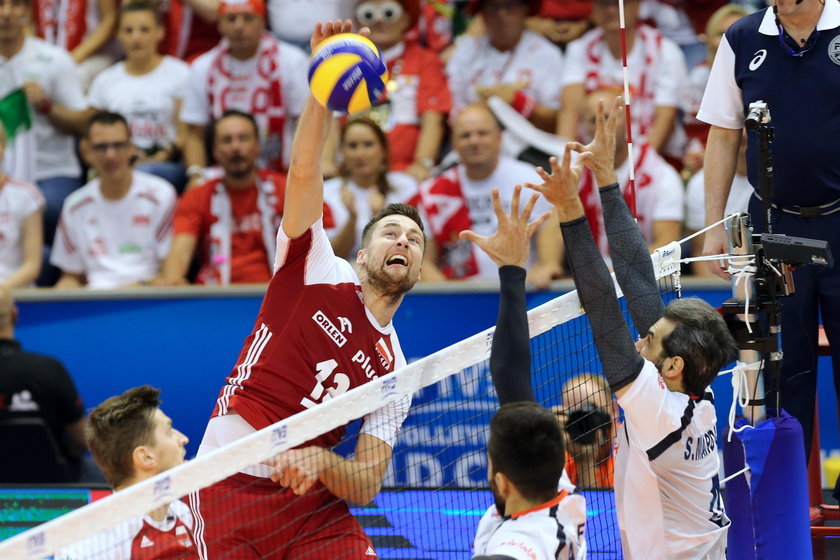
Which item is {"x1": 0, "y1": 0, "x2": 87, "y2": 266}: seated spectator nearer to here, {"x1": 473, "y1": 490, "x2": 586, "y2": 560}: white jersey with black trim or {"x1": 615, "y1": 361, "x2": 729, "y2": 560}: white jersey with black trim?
{"x1": 615, "y1": 361, "x2": 729, "y2": 560}: white jersey with black trim

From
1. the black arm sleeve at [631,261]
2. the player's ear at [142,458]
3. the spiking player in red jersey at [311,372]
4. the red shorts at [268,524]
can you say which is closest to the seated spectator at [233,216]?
the spiking player in red jersey at [311,372]

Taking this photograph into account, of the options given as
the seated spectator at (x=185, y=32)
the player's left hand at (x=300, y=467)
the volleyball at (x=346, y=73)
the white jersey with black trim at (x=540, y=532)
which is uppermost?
the seated spectator at (x=185, y=32)

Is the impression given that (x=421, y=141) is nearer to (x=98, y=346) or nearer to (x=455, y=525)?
(x=98, y=346)

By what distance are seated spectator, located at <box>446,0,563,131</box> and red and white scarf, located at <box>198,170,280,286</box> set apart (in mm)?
1646

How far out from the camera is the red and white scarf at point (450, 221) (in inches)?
342

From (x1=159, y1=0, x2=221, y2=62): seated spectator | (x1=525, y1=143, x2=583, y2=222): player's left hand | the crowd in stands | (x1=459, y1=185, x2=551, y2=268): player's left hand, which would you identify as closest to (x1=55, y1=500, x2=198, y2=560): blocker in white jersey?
(x1=459, y1=185, x2=551, y2=268): player's left hand

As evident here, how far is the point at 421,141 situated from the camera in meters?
9.60

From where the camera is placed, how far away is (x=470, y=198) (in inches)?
342

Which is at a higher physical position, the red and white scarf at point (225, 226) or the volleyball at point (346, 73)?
the red and white scarf at point (225, 226)

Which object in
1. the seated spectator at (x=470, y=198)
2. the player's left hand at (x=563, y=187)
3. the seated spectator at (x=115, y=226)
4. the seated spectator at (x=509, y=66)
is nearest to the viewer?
the player's left hand at (x=563, y=187)

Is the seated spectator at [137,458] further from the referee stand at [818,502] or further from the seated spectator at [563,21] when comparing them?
the seated spectator at [563,21]

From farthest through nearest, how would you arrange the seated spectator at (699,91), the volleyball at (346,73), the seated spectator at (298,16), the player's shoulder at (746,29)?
the seated spectator at (298,16) < the seated spectator at (699,91) < the player's shoulder at (746,29) < the volleyball at (346,73)

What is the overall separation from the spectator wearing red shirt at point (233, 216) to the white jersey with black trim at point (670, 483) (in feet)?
17.0

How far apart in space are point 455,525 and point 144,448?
209 centimetres
